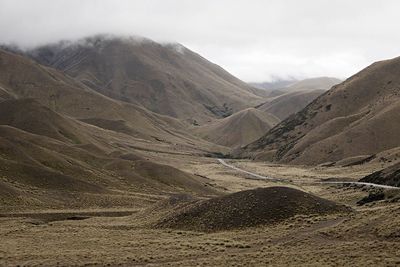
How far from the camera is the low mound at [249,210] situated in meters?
52.5

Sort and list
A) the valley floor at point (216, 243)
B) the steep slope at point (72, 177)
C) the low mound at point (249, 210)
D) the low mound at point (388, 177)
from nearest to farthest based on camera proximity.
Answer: the valley floor at point (216, 243) < the low mound at point (249, 210) < the low mound at point (388, 177) < the steep slope at point (72, 177)

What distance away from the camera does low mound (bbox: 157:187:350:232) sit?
52.5 meters

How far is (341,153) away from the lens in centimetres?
16900

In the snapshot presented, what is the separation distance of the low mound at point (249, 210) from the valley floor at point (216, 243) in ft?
7.54

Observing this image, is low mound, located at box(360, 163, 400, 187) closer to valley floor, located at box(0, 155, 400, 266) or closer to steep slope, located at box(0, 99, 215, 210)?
valley floor, located at box(0, 155, 400, 266)

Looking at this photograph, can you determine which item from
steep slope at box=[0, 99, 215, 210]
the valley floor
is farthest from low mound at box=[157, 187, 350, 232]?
steep slope at box=[0, 99, 215, 210]

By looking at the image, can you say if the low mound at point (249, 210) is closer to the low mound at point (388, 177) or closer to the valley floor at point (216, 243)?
the valley floor at point (216, 243)

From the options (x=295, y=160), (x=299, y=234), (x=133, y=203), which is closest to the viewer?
(x=299, y=234)

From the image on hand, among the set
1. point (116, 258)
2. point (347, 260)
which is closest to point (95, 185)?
point (116, 258)

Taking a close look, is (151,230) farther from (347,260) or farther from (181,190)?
(181,190)

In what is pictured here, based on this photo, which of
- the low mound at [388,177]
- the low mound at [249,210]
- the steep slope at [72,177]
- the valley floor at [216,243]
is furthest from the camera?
the steep slope at [72,177]

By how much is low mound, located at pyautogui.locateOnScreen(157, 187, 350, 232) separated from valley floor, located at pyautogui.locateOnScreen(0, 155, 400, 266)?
7.54 ft

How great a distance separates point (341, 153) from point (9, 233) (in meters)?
134

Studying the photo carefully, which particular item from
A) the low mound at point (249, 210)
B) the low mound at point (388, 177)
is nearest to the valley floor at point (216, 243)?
the low mound at point (249, 210)
